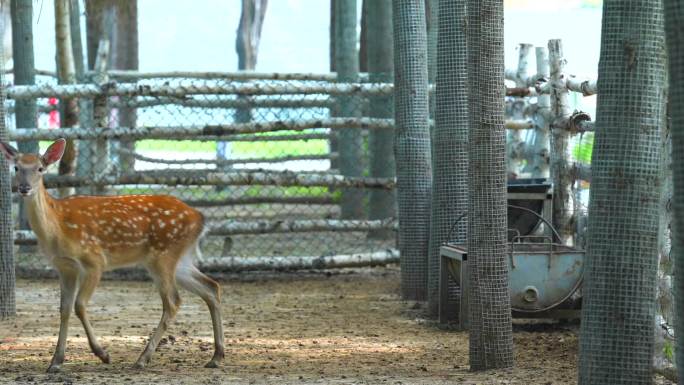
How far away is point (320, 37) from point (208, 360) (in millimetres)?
41115

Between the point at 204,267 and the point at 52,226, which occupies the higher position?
the point at 52,226

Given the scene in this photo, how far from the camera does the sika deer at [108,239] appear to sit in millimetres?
7547

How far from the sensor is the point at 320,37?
48.1 metres

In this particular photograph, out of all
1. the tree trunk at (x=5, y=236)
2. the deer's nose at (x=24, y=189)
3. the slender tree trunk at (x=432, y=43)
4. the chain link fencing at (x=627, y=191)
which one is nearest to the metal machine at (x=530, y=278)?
the slender tree trunk at (x=432, y=43)

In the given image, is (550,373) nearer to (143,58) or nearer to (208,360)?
(208,360)

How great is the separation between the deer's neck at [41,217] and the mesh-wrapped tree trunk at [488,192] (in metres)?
2.69

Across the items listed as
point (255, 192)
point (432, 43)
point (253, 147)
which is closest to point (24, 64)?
point (255, 192)

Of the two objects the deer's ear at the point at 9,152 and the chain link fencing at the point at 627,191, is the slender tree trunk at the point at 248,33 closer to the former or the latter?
the deer's ear at the point at 9,152

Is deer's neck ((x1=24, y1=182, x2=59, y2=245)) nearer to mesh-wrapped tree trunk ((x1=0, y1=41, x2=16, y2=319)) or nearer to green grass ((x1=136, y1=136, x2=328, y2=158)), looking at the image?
mesh-wrapped tree trunk ((x1=0, y1=41, x2=16, y2=319))

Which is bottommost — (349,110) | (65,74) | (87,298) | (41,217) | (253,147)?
(253,147)

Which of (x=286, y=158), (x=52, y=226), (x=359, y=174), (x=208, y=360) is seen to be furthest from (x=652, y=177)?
(x=286, y=158)

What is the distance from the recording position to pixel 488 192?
7.07 m

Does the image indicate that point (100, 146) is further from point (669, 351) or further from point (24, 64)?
point (669, 351)

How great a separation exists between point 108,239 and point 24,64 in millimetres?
6062
